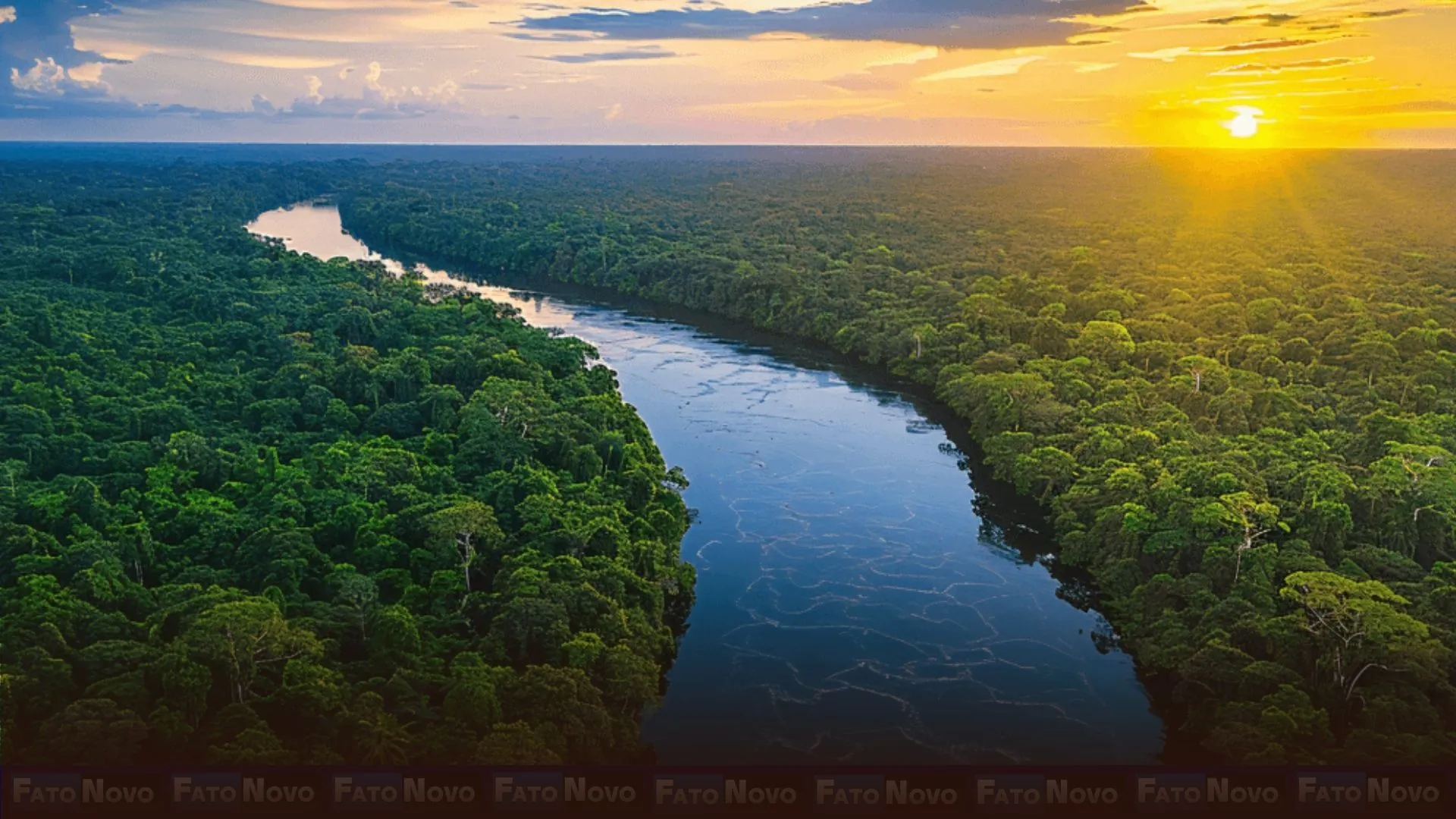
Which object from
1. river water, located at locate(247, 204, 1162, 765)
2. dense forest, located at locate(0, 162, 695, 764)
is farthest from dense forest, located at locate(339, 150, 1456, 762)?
dense forest, located at locate(0, 162, 695, 764)

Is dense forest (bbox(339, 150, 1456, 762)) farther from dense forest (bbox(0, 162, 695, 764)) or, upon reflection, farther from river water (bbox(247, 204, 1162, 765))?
dense forest (bbox(0, 162, 695, 764))

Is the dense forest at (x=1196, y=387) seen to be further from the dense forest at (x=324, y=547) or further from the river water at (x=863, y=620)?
the dense forest at (x=324, y=547)

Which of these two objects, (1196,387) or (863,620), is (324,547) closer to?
(863,620)

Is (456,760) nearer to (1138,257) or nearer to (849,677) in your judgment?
(849,677)

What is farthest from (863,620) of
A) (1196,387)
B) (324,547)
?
(1196,387)

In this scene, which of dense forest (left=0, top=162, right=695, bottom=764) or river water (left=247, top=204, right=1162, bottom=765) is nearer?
dense forest (left=0, top=162, right=695, bottom=764)

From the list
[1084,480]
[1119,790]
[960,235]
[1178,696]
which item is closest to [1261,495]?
[1084,480]

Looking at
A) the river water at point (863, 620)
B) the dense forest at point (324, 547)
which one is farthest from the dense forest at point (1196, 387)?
the dense forest at point (324, 547)
